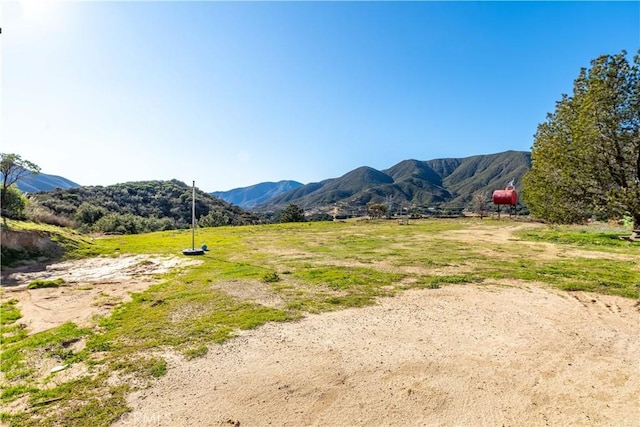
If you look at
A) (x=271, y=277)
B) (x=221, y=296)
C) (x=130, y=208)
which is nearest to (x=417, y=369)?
(x=221, y=296)

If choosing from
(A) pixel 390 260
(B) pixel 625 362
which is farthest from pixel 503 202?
(B) pixel 625 362

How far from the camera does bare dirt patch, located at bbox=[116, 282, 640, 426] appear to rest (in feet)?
13.1

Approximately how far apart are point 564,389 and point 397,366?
2.33 metres

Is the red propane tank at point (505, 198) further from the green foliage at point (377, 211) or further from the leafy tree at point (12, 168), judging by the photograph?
the leafy tree at point (12, 168)

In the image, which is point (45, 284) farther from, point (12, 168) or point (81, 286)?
point (12, 168)

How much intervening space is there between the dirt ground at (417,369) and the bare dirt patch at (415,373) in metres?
0.02

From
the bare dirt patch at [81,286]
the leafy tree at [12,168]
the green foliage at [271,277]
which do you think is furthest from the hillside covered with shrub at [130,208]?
the green foliage at [271,277]

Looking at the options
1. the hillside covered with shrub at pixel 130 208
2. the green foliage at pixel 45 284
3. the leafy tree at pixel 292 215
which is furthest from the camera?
the leafy tree at pixel 292 215

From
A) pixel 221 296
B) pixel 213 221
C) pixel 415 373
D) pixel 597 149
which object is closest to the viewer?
pixel 415 373

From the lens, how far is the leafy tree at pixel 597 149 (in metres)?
11.0

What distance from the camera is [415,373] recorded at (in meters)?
4.93

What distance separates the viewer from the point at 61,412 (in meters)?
4.02

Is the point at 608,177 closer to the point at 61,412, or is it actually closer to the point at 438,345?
the point at 438,345

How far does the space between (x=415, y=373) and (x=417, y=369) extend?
132 millimetres
